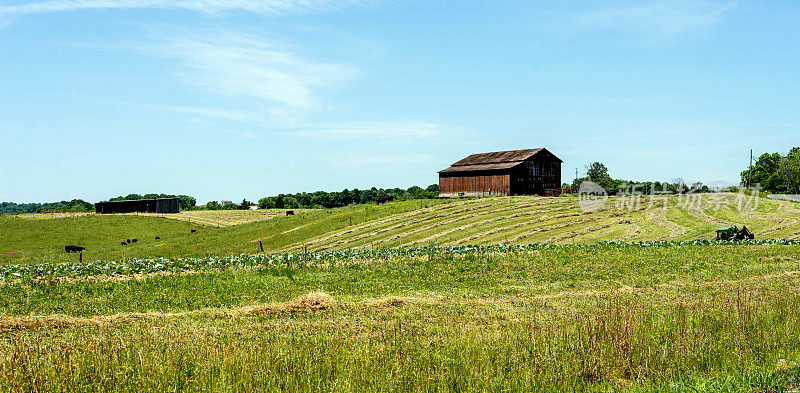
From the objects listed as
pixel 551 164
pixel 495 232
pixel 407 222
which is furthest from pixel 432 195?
pixel 495 232

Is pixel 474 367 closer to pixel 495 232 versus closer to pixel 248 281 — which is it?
pixel 248 281

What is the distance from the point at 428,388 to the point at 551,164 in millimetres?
75039

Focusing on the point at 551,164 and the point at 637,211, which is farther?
the point at 551,164

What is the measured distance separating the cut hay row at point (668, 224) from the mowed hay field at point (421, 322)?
854cm

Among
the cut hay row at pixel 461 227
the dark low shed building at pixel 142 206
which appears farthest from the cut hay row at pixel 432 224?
the dark low shed building at pixel 142 206

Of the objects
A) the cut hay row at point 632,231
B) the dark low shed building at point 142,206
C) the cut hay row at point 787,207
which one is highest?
the cut hay row at point 787,207

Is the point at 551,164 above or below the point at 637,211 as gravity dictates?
above

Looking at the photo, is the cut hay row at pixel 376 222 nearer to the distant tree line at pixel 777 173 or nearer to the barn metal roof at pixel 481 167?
the barn metal roof at pixel 481 167

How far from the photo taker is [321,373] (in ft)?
31.4

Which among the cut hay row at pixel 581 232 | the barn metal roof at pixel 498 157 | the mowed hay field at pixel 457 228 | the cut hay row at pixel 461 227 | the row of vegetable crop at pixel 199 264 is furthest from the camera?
the barn metal roof at pixel 498 157

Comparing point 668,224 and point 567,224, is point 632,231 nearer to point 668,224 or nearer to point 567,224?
point 668,224

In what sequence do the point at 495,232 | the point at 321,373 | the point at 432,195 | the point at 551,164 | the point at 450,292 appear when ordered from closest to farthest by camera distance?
the point at 321,373 → the point at 450,292 → the point at 495,232 → the point at 551,164 → the point at 432,195

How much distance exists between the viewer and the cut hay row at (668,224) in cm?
4255

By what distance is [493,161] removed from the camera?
261 feet
